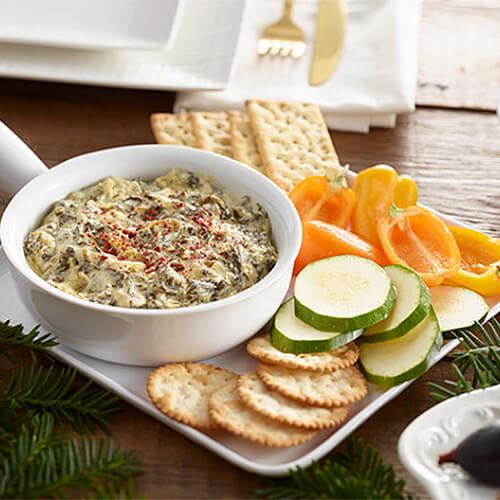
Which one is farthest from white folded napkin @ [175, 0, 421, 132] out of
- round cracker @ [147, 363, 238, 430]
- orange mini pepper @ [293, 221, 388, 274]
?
round cracker @ [147, 363, 238, 430]

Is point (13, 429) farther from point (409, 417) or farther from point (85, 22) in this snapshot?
point (85, 22)

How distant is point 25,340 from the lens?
6.66 ft

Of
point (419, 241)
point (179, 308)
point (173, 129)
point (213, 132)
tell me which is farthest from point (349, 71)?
point (179, 308)

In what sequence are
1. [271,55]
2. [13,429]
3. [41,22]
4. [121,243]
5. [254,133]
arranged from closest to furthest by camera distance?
[13,429]
[121,243]
[254,133]
[41,22]
[271,55]

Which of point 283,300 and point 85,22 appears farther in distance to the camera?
point 85,22

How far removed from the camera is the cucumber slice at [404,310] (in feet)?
6.86

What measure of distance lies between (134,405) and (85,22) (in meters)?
2.18

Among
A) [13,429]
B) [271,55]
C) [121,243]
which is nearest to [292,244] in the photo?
[121,243]

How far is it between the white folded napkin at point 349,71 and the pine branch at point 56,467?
191 centimetres

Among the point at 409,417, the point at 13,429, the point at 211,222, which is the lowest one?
the point at 409,417

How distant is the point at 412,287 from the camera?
7.13 ft

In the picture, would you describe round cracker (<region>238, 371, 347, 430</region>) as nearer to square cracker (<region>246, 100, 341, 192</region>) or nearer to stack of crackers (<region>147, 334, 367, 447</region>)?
stack of crackers (<region>147, 334, 367, 447</region>)

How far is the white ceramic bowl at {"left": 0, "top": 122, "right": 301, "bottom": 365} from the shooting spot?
1.94m

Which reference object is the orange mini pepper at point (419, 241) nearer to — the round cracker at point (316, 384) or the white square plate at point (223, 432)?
the white square plate at point (223, 432)
